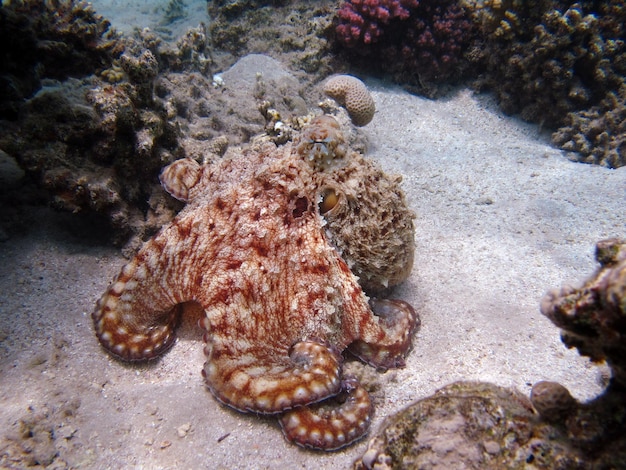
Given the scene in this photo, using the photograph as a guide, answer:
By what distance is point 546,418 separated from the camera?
188 cm

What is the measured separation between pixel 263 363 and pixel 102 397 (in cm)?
136

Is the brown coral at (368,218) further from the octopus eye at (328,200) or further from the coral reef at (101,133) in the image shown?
the coral reef at (101,133)

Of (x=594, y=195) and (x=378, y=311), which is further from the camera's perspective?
(x=594, y=195)

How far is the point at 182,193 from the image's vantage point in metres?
3.88

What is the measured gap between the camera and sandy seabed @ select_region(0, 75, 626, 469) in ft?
8.98

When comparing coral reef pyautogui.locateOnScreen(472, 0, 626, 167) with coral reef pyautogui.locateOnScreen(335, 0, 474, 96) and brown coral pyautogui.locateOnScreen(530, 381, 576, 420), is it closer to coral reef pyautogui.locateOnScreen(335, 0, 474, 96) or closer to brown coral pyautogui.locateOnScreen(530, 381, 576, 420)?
coral reef pyautogui.locateOnScreen(335, 0, 474, 96)

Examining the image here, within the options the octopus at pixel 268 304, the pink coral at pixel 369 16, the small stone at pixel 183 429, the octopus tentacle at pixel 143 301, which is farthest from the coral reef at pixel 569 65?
the small stone at pixel 183 429

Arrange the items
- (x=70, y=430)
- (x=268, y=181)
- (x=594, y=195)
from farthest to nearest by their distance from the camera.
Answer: (x=594, y=195) → (x=268, y=181) → (x=70, y=430)

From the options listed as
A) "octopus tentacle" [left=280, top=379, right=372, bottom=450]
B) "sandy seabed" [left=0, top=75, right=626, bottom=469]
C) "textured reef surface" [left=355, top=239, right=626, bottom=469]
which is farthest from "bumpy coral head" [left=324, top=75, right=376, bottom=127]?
"textured reef surface" [left=355, top=239, right=626, bottom=469]

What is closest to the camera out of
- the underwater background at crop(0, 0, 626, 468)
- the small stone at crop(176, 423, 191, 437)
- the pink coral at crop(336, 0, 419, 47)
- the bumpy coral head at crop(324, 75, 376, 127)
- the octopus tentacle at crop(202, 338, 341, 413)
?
the underwater background at crop(0, 0, 626, 468)

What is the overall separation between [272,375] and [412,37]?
761 centimetres

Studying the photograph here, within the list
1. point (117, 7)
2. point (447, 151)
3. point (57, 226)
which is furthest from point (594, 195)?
point (117, 7)

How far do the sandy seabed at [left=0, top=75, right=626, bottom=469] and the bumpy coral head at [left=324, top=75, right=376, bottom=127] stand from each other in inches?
70.7

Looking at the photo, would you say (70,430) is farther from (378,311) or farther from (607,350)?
(607,350)
